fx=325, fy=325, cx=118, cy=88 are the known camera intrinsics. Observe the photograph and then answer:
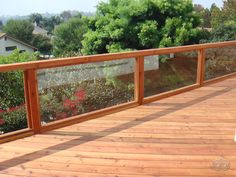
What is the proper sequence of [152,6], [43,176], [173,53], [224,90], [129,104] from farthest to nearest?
[152,6]
[224,90]
[173,53]
[129,104]
[43,176]

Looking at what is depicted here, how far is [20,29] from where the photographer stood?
2440 inches

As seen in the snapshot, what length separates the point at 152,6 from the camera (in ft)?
37.0

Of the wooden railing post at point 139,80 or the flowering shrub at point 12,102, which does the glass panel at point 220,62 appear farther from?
the flowering shrub at point 12,102

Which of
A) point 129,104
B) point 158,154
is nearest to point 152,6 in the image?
point 129,104

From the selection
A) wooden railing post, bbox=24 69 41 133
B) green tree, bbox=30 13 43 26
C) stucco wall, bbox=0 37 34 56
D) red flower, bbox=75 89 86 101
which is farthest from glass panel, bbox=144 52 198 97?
green tree, bbox=30 13 43 26

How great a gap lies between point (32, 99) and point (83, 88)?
807 mm

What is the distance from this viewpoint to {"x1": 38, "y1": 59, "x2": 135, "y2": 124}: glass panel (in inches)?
160

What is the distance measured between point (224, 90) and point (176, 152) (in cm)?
325

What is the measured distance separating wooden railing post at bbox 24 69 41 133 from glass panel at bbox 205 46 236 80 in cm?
368

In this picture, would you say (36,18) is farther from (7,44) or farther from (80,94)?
(80,94)

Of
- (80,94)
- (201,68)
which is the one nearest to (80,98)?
(80,94)

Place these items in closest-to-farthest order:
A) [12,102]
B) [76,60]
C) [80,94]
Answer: [12,102] → [76,60] → [80,94]

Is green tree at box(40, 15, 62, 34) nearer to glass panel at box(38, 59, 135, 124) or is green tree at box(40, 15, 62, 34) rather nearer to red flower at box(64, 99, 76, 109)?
glass panel at box(38, 59, 135, 124)

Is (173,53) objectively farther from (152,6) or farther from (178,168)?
(152,6)
